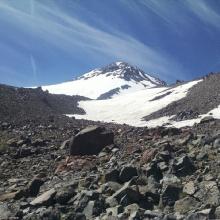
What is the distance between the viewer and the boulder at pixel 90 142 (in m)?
26.5

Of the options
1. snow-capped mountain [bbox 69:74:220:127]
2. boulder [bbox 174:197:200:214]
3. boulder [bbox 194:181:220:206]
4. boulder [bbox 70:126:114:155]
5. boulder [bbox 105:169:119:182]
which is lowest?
boulder [bbox 174:197:200:214]

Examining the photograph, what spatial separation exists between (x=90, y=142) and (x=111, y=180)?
8.70 m

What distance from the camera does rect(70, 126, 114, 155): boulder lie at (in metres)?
26.5

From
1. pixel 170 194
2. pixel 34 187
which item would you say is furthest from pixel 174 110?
pixel 170 194

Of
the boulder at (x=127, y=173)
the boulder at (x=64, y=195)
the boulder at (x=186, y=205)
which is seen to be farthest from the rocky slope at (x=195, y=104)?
the boulder at (x=186, y=205)

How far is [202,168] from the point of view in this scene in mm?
18656

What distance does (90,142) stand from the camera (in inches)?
1056

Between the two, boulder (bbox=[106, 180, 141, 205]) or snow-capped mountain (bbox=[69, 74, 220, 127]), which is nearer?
boulder (bbox=[106, 180, 141, 205])

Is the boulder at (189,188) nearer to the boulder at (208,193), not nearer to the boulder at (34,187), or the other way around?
the boulder at (208,193)

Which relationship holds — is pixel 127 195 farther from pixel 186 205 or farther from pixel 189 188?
pixel 189 188

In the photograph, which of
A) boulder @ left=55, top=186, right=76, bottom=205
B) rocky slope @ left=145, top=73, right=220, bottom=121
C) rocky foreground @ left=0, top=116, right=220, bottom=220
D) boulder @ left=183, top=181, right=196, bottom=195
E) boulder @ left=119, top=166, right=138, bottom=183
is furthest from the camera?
rocky slope @ left=145, top=73, right=220, bottom=121

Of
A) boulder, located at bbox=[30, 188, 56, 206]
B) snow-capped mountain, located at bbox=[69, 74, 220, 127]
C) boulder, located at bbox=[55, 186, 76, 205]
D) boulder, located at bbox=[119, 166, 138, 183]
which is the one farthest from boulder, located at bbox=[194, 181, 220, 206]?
snow-capped mountain, located at bbox=[69, 74, 220, 127]

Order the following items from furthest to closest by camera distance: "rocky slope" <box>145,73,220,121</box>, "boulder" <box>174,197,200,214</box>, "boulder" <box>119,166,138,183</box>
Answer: "rocky slope" <box>145,73,220,121</box>, "boulder" <box>119,166,138,183</box>, "boulder" <box>174,197,200,214</box>

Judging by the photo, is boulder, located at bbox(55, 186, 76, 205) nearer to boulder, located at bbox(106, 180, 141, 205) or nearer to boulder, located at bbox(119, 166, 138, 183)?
boulder, located at bbox(106, 180, 141, 205)
